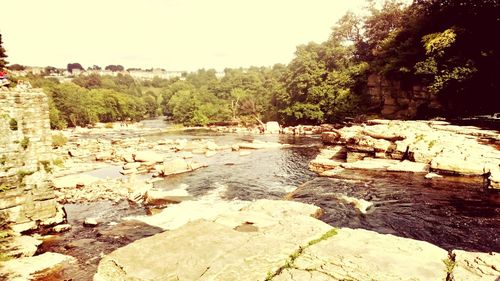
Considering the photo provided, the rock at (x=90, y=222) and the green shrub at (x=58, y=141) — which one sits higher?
the green shrub at (x=58, y=141)

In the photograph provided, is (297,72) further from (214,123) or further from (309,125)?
(214,123)

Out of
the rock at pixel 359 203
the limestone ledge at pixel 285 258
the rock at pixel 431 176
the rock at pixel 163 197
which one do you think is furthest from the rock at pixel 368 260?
the rock at pixel 163 197

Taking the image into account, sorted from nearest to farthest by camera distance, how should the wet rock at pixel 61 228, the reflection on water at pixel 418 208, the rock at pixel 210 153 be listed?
the reflection on water at pixel 418 208 < the wet rock at pixel 61 228 < the rock at pixel 210 153

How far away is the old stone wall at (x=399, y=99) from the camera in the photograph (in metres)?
39.0

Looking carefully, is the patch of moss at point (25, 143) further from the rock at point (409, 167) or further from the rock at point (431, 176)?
the rock at point (431, 176)

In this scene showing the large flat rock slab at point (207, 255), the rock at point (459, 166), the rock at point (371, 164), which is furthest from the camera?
the rock at point (371, 164)

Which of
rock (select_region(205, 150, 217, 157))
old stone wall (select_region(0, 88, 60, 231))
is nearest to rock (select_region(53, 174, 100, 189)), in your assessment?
old stone wall (select_region(0, 88, 60, 231))

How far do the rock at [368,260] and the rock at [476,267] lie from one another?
0.83ft

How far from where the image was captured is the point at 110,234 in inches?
581

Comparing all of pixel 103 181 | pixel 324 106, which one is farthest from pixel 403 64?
pixel 103 181

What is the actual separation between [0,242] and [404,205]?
1707 cm

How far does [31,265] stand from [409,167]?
20178mm

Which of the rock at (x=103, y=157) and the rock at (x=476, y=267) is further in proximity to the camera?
the rock at (x=103, y=157)

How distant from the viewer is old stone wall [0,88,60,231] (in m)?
14.3
